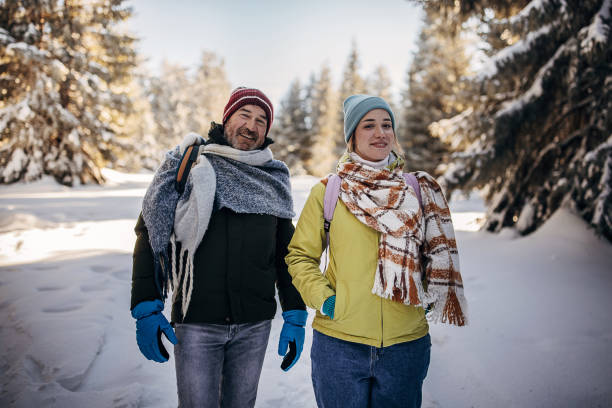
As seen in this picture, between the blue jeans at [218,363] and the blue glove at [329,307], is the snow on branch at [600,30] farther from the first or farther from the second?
the blue jeans at [218,363]

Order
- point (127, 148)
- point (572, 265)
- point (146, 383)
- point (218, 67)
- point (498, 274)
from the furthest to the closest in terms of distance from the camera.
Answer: point (218, 67)
point (127, 148)
point (498, 274)
point (572, 265)
point (146, 383)

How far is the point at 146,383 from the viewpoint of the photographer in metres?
3.03

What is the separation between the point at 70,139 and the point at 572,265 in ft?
56.0

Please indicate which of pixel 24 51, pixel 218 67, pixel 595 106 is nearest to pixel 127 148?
pixel 24 51

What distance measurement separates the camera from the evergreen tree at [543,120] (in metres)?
4.41

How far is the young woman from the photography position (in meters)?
1.70

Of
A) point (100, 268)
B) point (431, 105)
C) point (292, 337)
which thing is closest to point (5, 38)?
point (100, 268)

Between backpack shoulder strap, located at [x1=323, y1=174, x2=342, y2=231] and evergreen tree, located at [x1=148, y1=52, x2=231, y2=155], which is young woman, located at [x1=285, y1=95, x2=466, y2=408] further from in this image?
evergreen tree, located at [x1=148, y1=52, x2=231, y2=155]

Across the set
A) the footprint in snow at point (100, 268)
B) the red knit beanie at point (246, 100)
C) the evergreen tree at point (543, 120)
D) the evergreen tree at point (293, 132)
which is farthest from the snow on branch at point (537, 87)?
the evergreen tree at point (293, 132)

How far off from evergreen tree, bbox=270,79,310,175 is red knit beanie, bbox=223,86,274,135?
28223 mm

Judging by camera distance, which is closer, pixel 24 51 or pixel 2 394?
pixel 2 394

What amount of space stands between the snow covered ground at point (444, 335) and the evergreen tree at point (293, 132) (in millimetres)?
26036

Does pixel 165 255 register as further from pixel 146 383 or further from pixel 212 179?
pixel 146 383

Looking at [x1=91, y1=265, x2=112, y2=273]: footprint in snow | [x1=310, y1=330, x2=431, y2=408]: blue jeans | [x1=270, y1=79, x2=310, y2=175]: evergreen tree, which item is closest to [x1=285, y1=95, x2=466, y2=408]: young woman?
[x1=310, y1=330, x2=431, y2=408]: blue jeans
